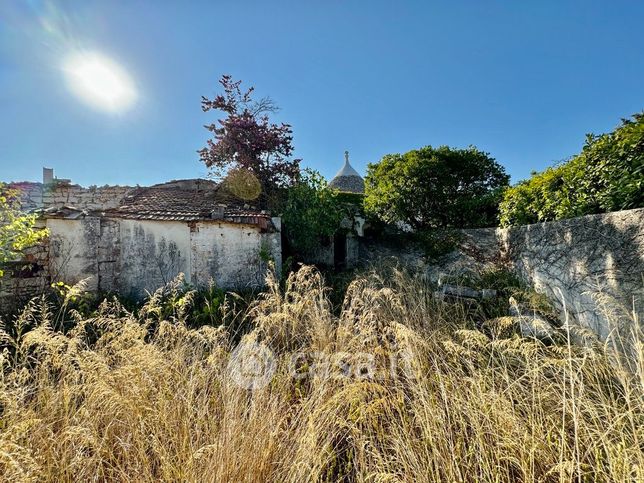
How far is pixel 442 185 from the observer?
32.0 ft

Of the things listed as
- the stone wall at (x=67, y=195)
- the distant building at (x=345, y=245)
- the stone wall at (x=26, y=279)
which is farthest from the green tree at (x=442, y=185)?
the stone wall at (x=67, y=195)

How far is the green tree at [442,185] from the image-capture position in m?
9.62

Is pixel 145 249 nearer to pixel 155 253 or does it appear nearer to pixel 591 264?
pixel 155 253

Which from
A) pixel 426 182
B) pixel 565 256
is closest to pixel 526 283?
pixel 565 256

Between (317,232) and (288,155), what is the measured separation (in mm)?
3701

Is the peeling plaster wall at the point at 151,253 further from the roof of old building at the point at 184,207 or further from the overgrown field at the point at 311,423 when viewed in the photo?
the overgrown field at the point at 311,423

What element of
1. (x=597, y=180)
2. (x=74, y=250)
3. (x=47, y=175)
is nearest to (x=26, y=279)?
(x=74, y=250)

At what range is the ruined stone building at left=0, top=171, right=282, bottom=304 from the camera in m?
7.38

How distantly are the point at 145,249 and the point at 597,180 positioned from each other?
10.1 m

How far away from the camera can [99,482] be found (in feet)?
7.44

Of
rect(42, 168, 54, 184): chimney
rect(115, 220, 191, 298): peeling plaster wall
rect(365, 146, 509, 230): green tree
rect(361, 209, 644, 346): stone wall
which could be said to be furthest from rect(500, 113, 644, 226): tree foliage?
rect(42, 168, 54, 184): chimney

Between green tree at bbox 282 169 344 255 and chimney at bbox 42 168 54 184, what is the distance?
9.66 metres

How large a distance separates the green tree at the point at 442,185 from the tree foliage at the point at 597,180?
128 inches

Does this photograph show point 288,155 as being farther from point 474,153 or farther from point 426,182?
point 474,153
